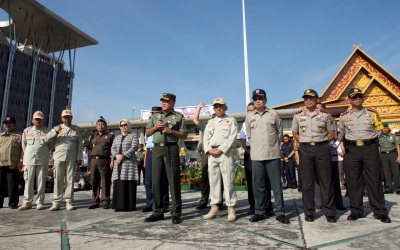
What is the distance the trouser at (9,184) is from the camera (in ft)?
18.9

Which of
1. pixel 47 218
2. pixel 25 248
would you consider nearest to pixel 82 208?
pixel 47 218

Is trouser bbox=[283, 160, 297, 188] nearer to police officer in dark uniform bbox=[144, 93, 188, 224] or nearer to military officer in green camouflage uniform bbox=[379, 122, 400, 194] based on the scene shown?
military officer in green camouflage uniform bbox=[379, 122, 400, 194]

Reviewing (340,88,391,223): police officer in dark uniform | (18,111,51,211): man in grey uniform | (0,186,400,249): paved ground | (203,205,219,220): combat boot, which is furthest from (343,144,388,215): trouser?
(18,111,51,211): man in grey uniform

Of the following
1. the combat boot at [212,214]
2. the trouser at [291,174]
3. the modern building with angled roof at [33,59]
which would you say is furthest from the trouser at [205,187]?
the modern building with angled roof at [33,59]

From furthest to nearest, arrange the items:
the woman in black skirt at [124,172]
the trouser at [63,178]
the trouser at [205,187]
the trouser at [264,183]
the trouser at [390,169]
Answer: the trouser at [390,169]
the trouser at [63,178]
the trouser at [205,187]
the woman in black skirt at [124,172]
the trouser at [264,183]

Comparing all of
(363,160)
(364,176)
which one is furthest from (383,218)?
(363,160)

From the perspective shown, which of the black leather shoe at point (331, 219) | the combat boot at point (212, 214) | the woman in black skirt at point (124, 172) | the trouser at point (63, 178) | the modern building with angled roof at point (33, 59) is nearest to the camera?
the black leather shoe at point (331, 219)

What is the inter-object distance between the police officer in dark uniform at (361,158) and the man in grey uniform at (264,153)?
107 cm

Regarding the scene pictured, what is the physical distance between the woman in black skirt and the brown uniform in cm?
31

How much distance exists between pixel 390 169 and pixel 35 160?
878 centimetres

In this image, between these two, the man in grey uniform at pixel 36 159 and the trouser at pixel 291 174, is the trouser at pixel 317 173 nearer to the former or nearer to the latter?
the man in grey uniform at pixel 36 159

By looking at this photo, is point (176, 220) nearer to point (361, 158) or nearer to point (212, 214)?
point (212, 214)

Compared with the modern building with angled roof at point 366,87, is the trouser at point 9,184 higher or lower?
lower

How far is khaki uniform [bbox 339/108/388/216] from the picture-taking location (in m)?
4.09
